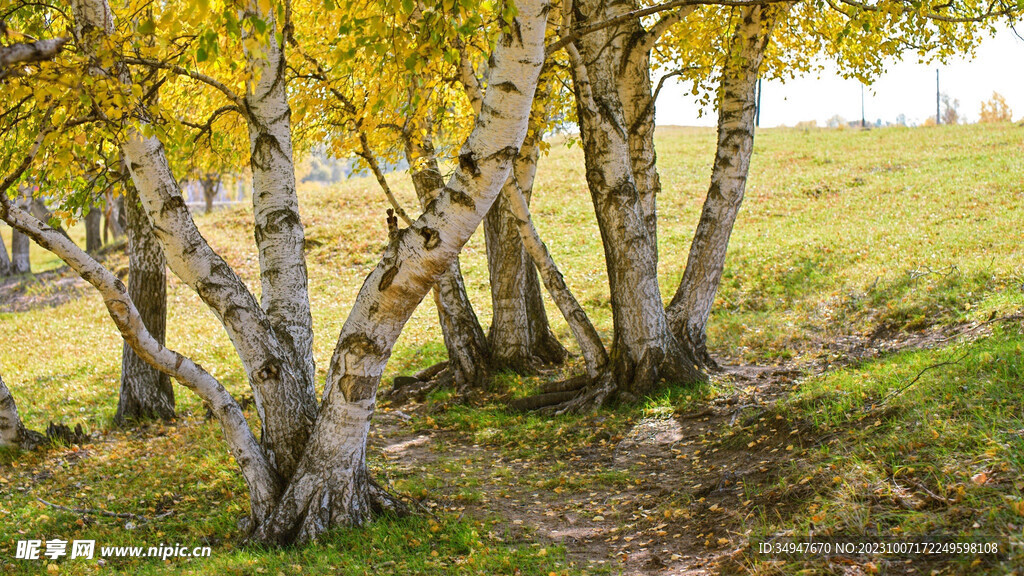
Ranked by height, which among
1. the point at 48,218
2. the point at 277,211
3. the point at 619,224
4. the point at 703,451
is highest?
the point at 48,218

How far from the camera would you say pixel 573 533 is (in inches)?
193

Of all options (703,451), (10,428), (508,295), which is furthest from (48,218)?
(703,451)

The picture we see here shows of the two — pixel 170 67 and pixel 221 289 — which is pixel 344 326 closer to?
pixel 221 289

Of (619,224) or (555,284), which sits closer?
(619,224)

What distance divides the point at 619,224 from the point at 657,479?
2780mm

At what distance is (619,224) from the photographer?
742 centimetres

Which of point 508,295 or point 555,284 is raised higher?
point 555,284

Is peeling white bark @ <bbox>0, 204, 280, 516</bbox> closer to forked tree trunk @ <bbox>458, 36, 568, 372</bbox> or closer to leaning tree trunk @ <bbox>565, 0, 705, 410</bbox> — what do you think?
leaning tree trunk @ <bbox>565, 0, 705, 410</bbox>

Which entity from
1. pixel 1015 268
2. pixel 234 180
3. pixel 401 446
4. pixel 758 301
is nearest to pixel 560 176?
pixel 234 180

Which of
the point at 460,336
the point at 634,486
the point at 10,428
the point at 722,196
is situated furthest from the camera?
the point at 460,336

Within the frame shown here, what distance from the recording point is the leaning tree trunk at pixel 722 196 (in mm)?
8328

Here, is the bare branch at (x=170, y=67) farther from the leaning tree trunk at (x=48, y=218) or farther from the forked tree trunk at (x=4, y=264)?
the forked tree trunk at (x=4, y=264)

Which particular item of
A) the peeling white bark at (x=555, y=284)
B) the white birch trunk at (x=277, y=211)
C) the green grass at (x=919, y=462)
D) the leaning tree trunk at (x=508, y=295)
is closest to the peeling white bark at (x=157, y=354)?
the white birch trunk at (x=277, y=211)

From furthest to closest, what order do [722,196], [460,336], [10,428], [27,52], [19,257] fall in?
[19,257] < [460,336] < [722,196] < [10,428] < [27,52]
